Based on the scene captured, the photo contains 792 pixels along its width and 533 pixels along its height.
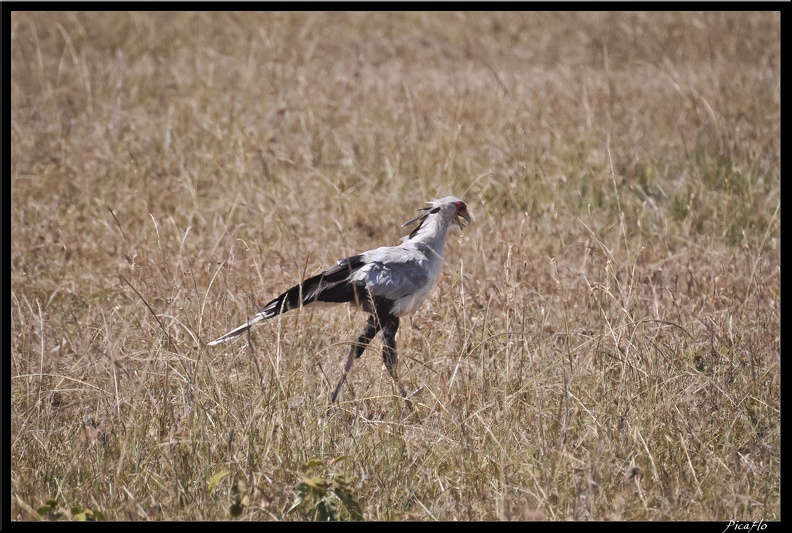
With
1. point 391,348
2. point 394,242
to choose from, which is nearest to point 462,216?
point 391,348

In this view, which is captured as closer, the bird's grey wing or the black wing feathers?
the black wing feathers

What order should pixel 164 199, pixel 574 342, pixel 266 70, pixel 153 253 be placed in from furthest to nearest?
1. pixel 266 70
2. pixel 164 199
3. pixel 153 253
4. pixel 574 342

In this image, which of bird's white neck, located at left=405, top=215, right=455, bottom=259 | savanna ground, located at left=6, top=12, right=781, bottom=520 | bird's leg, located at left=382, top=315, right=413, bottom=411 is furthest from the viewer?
bird's white neck, located at left=405, top=215, right=455, bottom=259

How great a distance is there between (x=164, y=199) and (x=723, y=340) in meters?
3.63

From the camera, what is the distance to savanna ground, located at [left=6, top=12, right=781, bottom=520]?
285 cm

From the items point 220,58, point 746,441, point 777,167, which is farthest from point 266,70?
point 746,441

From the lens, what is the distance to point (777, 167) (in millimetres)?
6020

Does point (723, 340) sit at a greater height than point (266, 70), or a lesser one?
lesser

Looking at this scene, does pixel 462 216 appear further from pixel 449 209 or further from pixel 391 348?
pixel 391 348

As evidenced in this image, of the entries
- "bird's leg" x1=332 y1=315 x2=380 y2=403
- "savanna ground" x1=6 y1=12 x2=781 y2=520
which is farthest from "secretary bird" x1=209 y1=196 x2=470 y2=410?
"savanna ground" x1=6 y1=12 x2=781 y2=520

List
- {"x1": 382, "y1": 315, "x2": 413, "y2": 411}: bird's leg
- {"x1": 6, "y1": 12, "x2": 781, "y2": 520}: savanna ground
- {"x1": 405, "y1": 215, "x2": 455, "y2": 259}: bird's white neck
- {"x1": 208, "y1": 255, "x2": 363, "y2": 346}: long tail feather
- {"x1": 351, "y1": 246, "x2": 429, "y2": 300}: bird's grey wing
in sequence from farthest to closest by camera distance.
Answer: {"x1": 405, "y1": 215, "x2": 455, "y2": 259}: bird's white neck
{"x1": 351, "y1": 246, "x2": 429, "y2": 300}: bird's grey wing
{"x1": 208, "y1": 255, "x2": 363, "y2": 346}: long tail feather
{"x1": 382, "y1": 315, "x2": 413, "y2": 411}: bird's leg
{"x1": 6, "y1": 12, "x2": 781, "y2": 520}: savanna ground

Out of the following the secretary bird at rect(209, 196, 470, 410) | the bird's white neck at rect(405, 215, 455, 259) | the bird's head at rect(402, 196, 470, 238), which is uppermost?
the bird's head at rect(402, 196, 470, 238)

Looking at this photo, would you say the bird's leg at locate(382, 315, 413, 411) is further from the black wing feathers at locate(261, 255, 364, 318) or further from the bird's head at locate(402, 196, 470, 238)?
the bird's head at locate(402, 196, 470, 238)
